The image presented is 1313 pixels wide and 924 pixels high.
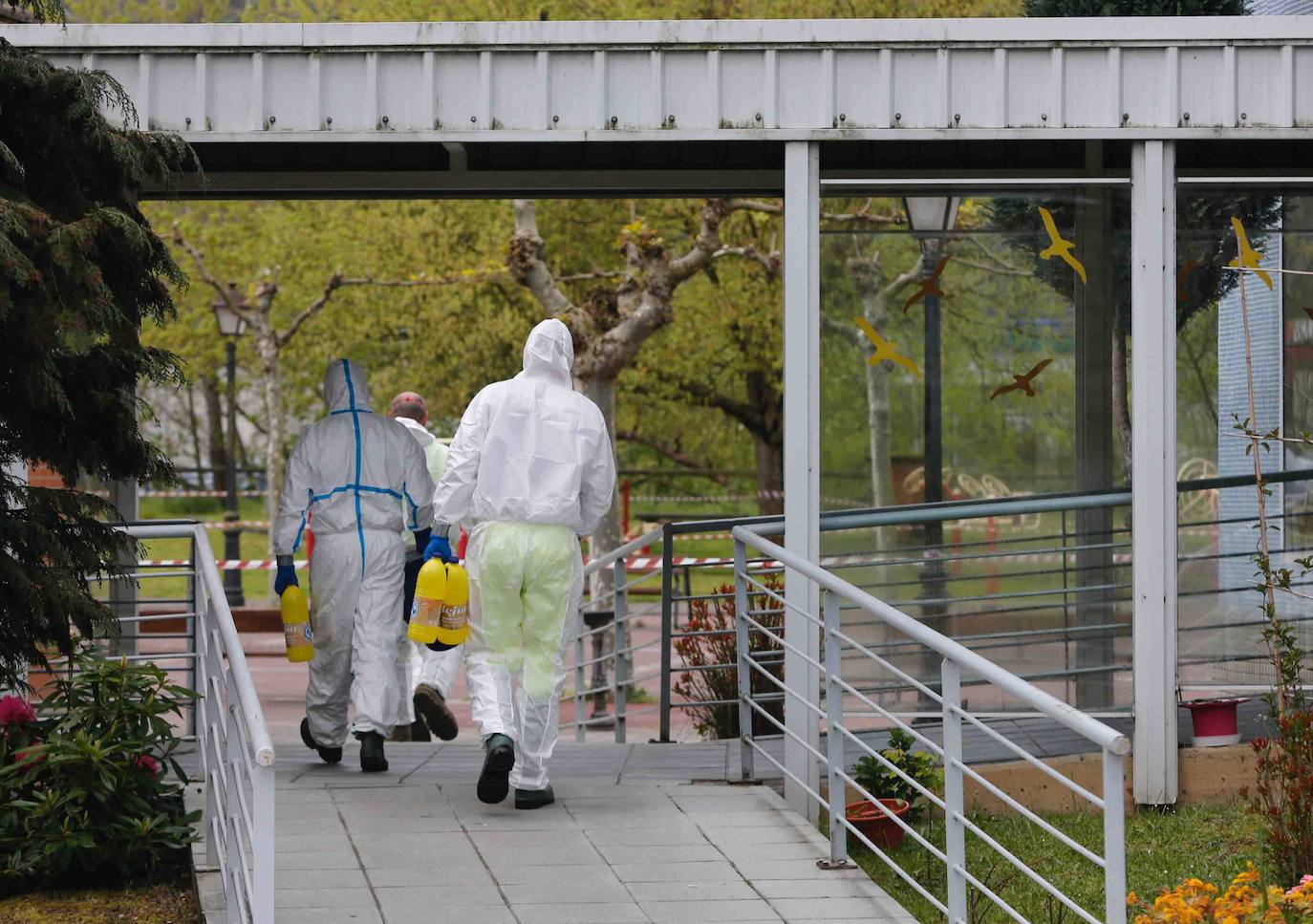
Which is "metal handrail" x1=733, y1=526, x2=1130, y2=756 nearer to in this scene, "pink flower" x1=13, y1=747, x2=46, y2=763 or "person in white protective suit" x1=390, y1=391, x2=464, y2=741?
"pink flower" x1=13, y1=747, x2=46, y2=763

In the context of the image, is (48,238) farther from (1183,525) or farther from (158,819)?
(1183,525)

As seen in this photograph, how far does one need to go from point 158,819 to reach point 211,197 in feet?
13.5

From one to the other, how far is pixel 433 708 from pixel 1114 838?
7182 millimetres

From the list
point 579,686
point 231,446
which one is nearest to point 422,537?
point 579,686

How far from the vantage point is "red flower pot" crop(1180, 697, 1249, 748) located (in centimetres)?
755

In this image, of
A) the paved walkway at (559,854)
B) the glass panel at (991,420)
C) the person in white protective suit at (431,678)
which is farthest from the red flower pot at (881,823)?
the person in white protective suit at (431,678)

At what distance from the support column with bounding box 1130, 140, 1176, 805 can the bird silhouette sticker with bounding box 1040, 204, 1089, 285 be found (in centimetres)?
25

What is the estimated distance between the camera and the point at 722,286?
78.6 feet

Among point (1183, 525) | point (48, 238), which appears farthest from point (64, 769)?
point (1183, 525)

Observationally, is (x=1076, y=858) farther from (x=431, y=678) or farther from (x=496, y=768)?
(x=431, y=678)

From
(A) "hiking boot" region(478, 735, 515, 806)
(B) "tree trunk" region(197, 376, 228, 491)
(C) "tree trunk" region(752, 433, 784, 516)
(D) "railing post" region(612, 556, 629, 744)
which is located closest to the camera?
(A) "hiking boot" region(478, 735, 515, 806)

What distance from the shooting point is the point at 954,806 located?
4941mm

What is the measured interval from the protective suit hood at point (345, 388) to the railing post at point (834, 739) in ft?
8.89

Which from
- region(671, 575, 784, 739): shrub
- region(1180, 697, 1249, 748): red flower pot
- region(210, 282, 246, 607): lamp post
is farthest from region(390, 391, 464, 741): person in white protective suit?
region(210, 282, 246, 607): lamp post
